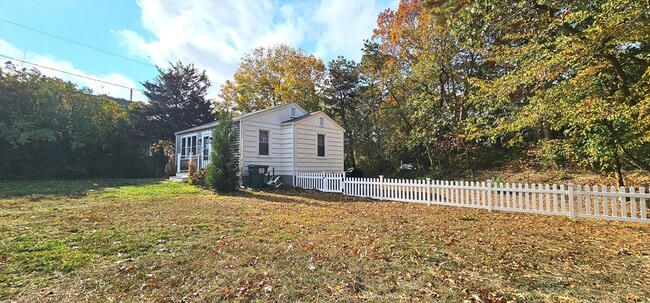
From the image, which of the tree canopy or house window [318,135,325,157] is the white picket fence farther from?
the tree canopy

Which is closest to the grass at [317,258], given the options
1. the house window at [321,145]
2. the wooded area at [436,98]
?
the wooded area at [436,98]

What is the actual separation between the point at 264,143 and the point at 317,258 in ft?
35.1

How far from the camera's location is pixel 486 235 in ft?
16.2

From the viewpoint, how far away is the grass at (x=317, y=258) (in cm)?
279

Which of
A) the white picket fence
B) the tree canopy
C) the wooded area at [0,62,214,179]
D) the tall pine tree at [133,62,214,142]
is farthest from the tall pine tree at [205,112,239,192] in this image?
the tall pine tree at [133,62,214,142]

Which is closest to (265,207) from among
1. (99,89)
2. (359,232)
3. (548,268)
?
(359,232)

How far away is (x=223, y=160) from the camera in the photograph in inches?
446

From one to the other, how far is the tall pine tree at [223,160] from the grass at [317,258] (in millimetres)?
4752

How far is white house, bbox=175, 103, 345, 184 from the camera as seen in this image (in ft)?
43.6

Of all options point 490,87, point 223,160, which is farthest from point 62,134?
point 490,87

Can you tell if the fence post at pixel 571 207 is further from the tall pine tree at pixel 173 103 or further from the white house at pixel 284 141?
the tall pine tree at pixel 173 103

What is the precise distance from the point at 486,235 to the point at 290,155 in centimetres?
1017

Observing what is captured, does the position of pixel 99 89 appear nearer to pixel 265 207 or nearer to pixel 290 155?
pixel 290 155

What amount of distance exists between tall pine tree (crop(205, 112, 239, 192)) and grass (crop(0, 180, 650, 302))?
4752 millimetres
